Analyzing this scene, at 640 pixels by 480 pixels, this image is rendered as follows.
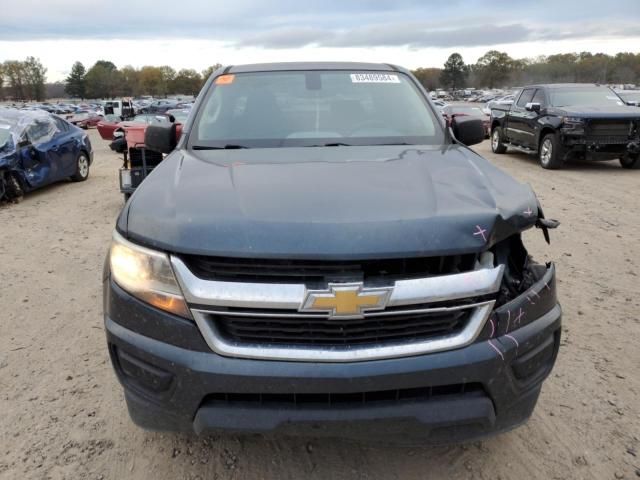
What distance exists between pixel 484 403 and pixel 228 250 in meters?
1.10

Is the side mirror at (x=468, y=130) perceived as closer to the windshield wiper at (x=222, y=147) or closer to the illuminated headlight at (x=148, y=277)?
the windshield wiper at (x=222, y=147)

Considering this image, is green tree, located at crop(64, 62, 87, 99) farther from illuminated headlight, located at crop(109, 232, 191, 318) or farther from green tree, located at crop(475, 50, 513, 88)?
illuminated headlight, located at crop(109, 232, 191, 318)

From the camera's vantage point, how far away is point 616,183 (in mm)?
9852

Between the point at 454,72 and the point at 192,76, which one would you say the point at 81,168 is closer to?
the point at 454,72

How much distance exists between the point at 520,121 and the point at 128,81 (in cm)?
14884

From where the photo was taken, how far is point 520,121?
12906 millimetres

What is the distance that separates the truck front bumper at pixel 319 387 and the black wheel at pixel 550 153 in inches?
404

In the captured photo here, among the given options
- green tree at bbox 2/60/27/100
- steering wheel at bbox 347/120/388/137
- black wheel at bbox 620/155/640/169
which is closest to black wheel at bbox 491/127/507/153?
black wheel at bbox 620/155/640/169

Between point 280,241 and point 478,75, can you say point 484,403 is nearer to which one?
point 280,241

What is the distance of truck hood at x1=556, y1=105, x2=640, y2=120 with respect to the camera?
1061 cm

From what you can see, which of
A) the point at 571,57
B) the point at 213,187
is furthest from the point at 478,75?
the point at 213,187

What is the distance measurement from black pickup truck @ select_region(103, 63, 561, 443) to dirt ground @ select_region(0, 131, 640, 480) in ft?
1.70

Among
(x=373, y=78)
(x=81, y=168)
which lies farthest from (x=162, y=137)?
(x=81, y=168)

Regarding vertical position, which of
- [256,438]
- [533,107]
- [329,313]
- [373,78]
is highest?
[373,78]
